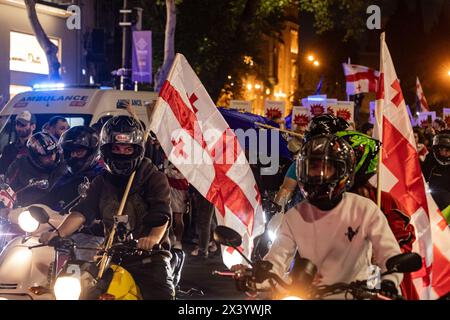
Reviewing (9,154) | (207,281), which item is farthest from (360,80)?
(207,281)

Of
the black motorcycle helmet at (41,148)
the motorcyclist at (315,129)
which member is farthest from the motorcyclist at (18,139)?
the motorcyclist at (315,129)

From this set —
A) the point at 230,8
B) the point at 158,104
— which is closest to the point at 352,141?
the point at 158,104

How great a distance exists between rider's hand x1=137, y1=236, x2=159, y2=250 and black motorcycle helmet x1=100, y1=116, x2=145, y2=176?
64cm

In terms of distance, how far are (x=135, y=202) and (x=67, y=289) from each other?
165cm

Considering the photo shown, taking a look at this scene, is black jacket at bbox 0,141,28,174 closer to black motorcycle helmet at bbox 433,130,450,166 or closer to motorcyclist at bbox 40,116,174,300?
black motorcycle helmet at bbox 433,130,450,166

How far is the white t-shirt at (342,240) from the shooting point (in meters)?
4.84

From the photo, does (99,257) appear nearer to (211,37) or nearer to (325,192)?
(325,192)

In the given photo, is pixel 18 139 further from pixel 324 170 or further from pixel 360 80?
pixel 360 80

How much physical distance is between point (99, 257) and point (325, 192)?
1.65 m

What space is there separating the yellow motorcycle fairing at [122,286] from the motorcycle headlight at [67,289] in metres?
0.33

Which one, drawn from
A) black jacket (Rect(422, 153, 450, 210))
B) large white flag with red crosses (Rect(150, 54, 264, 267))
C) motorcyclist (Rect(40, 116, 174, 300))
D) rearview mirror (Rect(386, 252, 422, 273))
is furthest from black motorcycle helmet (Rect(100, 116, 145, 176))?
black jacket (Rect(422, 153, 450, 210))

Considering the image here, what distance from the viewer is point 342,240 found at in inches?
192

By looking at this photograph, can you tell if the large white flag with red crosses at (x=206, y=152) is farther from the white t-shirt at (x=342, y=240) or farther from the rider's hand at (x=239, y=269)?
the rider's hand at (x=239, y=269)

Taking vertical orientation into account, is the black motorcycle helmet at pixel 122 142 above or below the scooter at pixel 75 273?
above
